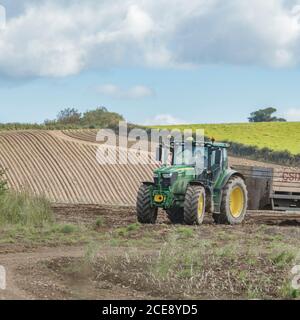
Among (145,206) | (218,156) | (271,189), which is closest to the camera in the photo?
(145,206)

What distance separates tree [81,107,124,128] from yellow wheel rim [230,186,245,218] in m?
39.0

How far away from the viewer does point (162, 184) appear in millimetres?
19953

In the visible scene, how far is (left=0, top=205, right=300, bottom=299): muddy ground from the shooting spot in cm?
1105

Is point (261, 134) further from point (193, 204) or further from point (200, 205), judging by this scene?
point (193, 204)

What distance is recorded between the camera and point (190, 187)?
1947 centimetres

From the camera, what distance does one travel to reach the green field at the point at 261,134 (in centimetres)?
5794

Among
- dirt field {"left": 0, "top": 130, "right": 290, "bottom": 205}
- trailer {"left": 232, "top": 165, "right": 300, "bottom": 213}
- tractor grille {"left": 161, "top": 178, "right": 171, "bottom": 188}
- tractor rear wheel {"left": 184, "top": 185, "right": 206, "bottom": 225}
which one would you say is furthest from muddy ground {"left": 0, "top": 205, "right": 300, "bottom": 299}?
dirt field {"left": 0, "top": 130, "right": 290, "bottom": 205}

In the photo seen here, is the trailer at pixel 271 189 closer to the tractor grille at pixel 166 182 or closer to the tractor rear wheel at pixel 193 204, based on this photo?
the tractor rear wheel at pixel 193 204

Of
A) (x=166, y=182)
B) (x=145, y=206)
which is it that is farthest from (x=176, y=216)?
(x=166, y=182)

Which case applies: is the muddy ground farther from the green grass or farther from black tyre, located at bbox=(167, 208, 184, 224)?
black tyre, located at bbox=(167, 208, 184, 224)

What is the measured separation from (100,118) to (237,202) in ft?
142
